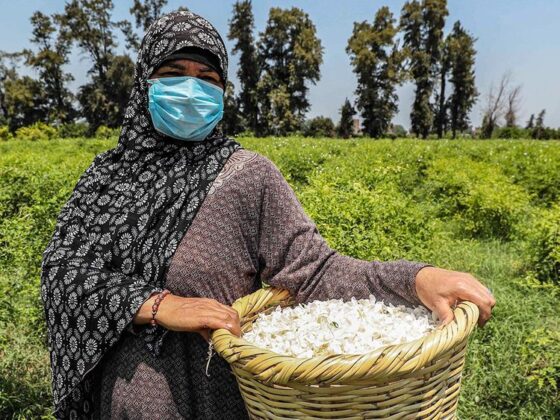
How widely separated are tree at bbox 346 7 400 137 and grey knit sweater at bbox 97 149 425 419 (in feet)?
122

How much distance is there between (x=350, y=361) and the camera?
2.46 ft

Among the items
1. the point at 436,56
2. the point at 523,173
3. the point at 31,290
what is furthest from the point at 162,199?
the point at 436,56

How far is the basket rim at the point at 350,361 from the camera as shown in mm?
747

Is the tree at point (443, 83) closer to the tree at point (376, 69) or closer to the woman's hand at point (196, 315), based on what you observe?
the tree at point (376, 69)

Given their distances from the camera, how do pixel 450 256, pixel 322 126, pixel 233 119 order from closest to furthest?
pixel 450 256 < pixel 233 119 < pixel 322 126

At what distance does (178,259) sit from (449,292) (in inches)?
23.4

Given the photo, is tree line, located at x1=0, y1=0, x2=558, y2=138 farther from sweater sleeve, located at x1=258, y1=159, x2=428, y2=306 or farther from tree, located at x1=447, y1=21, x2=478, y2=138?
sweater sleeve, located at x1=258, y1=159, x2=428, y2=306

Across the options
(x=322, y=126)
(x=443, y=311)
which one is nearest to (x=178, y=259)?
(x=443, y=311)

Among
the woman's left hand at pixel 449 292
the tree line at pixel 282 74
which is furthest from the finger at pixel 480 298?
the tree line at pixel 282 74

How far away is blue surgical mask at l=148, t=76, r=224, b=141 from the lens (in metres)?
1.21

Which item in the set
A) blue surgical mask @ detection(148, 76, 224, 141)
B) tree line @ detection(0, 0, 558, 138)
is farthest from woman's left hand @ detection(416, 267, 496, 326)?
tree line @ detection(0, 0, 558, 138)

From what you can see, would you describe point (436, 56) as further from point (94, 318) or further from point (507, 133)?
point (94, 318)

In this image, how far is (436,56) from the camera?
38.8 m

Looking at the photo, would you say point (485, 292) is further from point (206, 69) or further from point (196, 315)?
point (206, 69)
